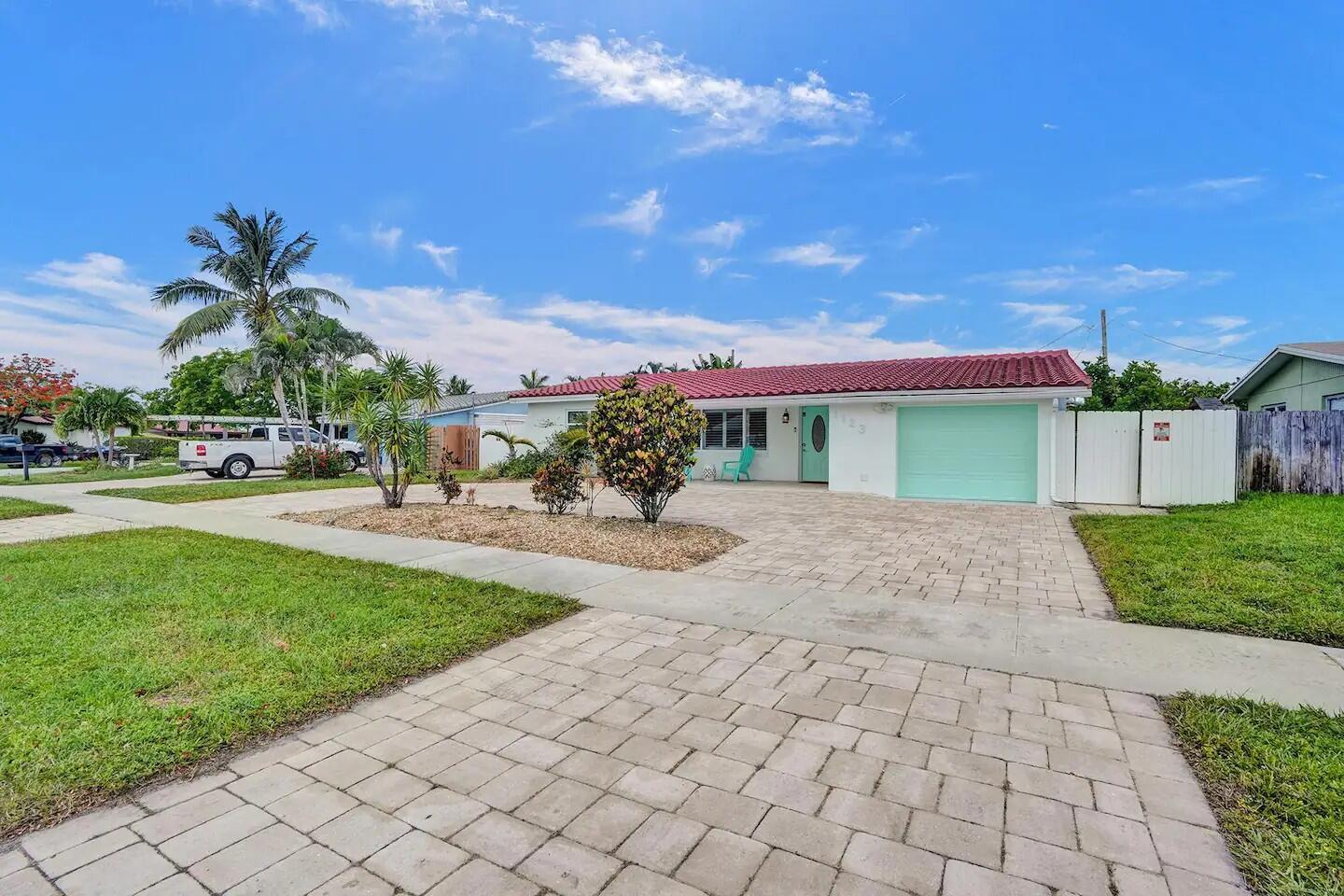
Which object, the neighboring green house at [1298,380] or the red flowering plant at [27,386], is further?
the red flowering plant at [27,386]

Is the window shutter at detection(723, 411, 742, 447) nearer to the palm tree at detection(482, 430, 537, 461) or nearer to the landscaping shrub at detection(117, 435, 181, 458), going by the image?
the palm tree at detection(482, 430, 537, 461)

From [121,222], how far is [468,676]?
811 inches

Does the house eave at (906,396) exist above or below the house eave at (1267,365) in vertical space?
below

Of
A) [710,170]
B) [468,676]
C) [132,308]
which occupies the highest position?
[710,170]

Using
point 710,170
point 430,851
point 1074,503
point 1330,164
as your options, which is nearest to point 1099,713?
point 430,851

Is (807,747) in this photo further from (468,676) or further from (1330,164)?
(1330,164)

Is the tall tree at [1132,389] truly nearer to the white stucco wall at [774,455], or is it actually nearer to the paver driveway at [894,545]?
the white stucco wall at [774,455]

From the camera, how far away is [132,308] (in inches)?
930

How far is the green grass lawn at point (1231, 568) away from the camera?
459cm

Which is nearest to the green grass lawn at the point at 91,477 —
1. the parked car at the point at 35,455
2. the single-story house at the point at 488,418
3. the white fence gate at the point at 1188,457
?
the single-story house at the point at 488,418

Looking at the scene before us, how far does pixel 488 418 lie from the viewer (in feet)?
80.8

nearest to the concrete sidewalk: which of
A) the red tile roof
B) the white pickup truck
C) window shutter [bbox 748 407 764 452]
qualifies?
the red tile roof

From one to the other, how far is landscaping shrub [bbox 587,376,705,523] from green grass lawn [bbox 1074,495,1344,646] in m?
5.11

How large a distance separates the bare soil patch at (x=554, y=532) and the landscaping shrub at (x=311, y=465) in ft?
29.6
